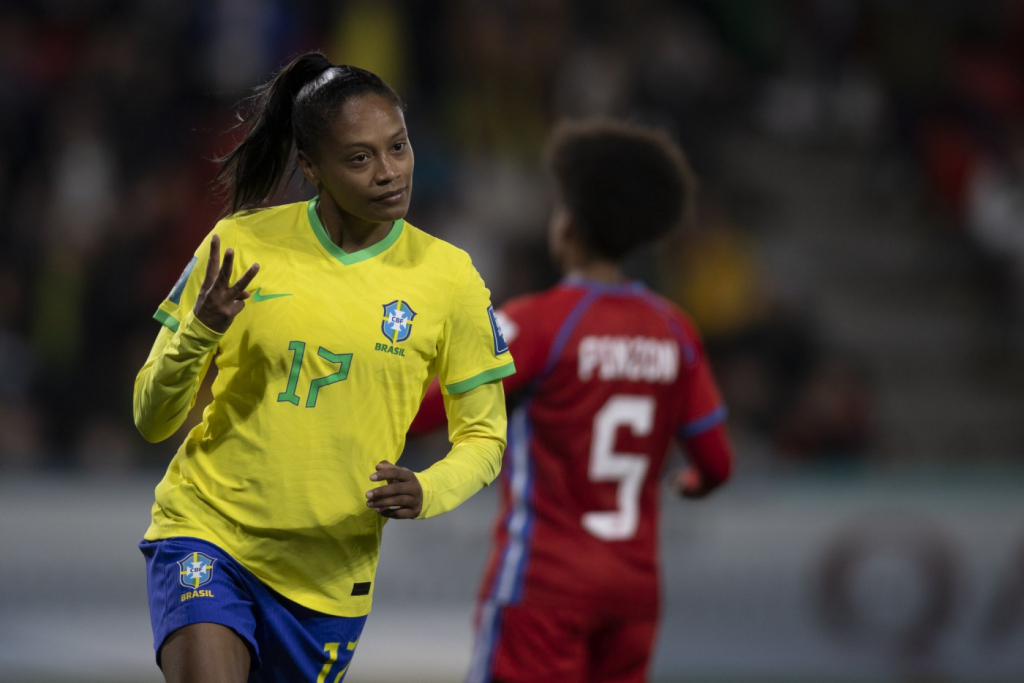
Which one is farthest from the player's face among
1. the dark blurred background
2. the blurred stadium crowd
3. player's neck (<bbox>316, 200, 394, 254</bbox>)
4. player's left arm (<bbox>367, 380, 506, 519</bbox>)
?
the blurred stadium crowd

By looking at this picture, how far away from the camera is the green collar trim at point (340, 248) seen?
3123mm

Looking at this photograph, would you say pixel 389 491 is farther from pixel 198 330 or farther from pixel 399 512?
pixel 198 330

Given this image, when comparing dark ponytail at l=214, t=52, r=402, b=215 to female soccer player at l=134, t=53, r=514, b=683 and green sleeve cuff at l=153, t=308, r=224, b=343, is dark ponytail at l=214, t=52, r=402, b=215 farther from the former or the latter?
green sleeve cuff at l=153, t=308, r=224, b=343

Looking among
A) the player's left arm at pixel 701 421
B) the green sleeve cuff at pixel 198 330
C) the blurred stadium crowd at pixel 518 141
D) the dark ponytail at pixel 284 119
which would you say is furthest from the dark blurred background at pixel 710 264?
the green sleeve cuff at pixel 198 330

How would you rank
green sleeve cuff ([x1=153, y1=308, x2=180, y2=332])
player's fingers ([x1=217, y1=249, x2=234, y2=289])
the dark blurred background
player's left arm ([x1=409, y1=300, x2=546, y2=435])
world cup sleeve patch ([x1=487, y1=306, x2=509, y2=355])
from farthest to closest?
the dark blurred background → player's left arm ([x1=409, y1=300, x2=546, y2=435]) → world cup sleeve patch ([x1=487, y1=306, x2=509, y2=355]) → green sleeve cuff ([x1=153, y1=308, x2=180, y2=332]) → player's fingers ([x1=217, y1=249, x2=234, y2=289])

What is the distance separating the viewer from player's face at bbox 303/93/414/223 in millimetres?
2980

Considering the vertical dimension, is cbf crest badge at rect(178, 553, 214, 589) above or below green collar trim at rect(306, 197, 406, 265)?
below

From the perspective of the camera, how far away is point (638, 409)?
4332 mm

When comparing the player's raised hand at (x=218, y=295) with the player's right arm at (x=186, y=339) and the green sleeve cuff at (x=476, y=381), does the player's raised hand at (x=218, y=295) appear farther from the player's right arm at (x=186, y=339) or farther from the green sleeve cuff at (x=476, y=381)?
the green sleeve cuff at (x=476, y=381)

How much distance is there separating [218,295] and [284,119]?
0.59 meters

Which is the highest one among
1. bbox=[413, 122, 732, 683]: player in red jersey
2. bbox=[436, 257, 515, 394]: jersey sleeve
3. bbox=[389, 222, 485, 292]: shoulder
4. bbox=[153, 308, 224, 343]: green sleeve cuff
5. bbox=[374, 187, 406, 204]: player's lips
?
bbox=[374, 187, 406, 204]: player's lips

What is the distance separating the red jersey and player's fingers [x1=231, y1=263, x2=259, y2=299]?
1470 millimetres

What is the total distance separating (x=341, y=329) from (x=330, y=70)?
608 mm

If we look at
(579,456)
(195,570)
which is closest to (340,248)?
(195,570)
